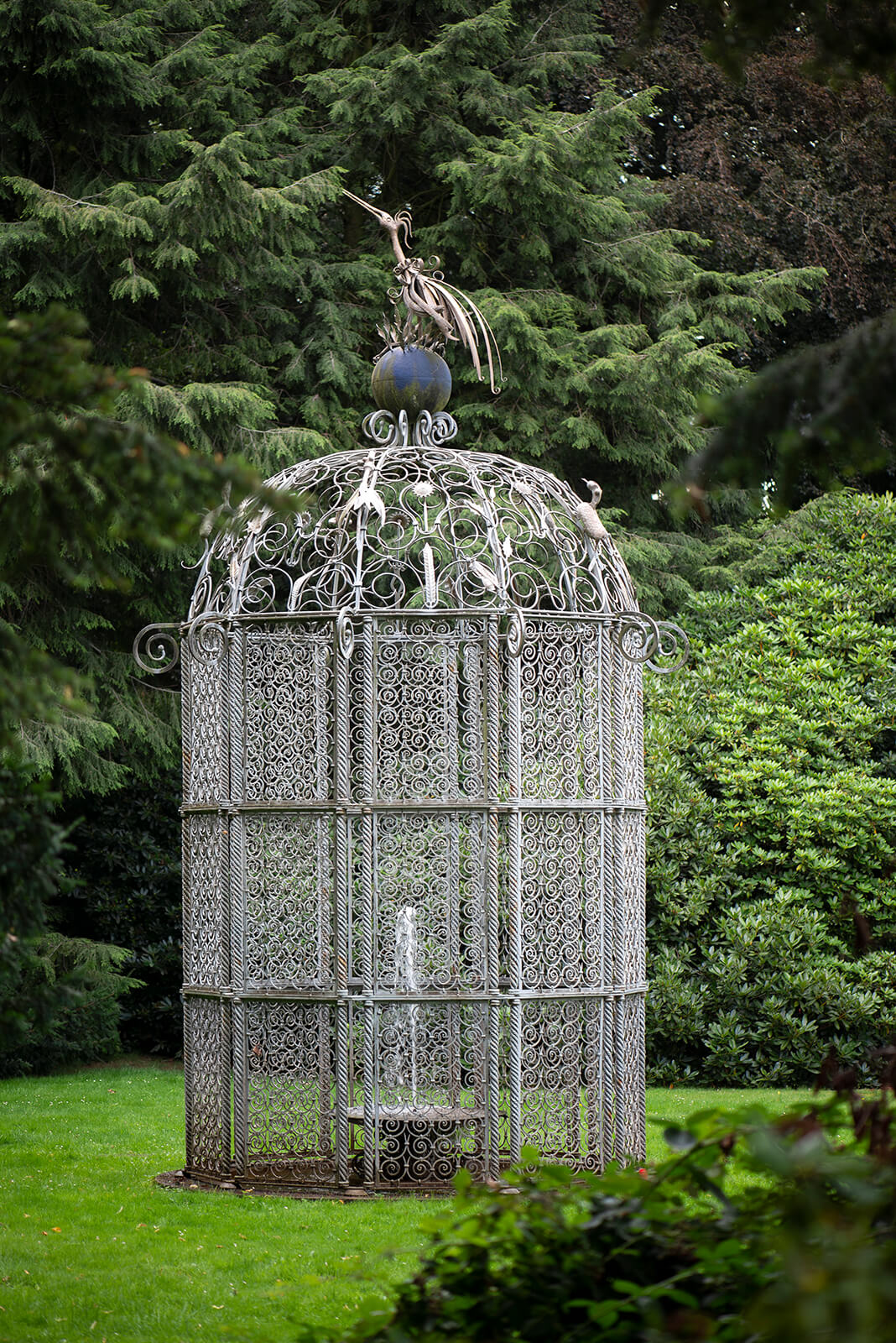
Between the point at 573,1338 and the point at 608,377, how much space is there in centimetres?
1073

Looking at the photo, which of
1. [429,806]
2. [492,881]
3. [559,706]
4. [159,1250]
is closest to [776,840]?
[559,706]

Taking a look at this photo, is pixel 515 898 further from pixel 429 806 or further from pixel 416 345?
pixel 416 345

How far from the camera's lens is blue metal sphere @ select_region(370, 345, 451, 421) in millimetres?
6848

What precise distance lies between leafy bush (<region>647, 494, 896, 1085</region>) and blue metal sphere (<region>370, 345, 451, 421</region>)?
427 centimetres

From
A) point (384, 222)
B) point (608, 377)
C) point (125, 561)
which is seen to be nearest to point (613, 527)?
point (608, 377)

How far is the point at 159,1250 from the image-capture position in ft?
17.6

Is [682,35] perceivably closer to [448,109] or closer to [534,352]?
[448,109]

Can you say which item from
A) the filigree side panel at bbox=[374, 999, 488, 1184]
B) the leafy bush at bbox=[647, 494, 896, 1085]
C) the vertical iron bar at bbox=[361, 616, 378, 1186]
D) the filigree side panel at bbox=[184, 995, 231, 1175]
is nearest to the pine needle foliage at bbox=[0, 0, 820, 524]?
the leafy bush at bbox=[647, 494, 896, 1085]

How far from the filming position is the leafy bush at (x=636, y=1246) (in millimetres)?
2180

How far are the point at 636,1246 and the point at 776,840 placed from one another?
25.5ft

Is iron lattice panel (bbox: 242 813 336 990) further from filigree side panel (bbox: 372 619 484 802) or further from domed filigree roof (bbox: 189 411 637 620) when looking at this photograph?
domed filigree roof (bbox: 189 411 637 620)

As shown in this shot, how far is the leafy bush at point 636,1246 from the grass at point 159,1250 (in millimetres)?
309

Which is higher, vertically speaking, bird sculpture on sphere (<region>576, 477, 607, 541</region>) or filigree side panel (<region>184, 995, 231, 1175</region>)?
bird sculpture on sphere (<region>576, 477, 607, 541</region>)

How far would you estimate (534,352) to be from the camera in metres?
12.1
